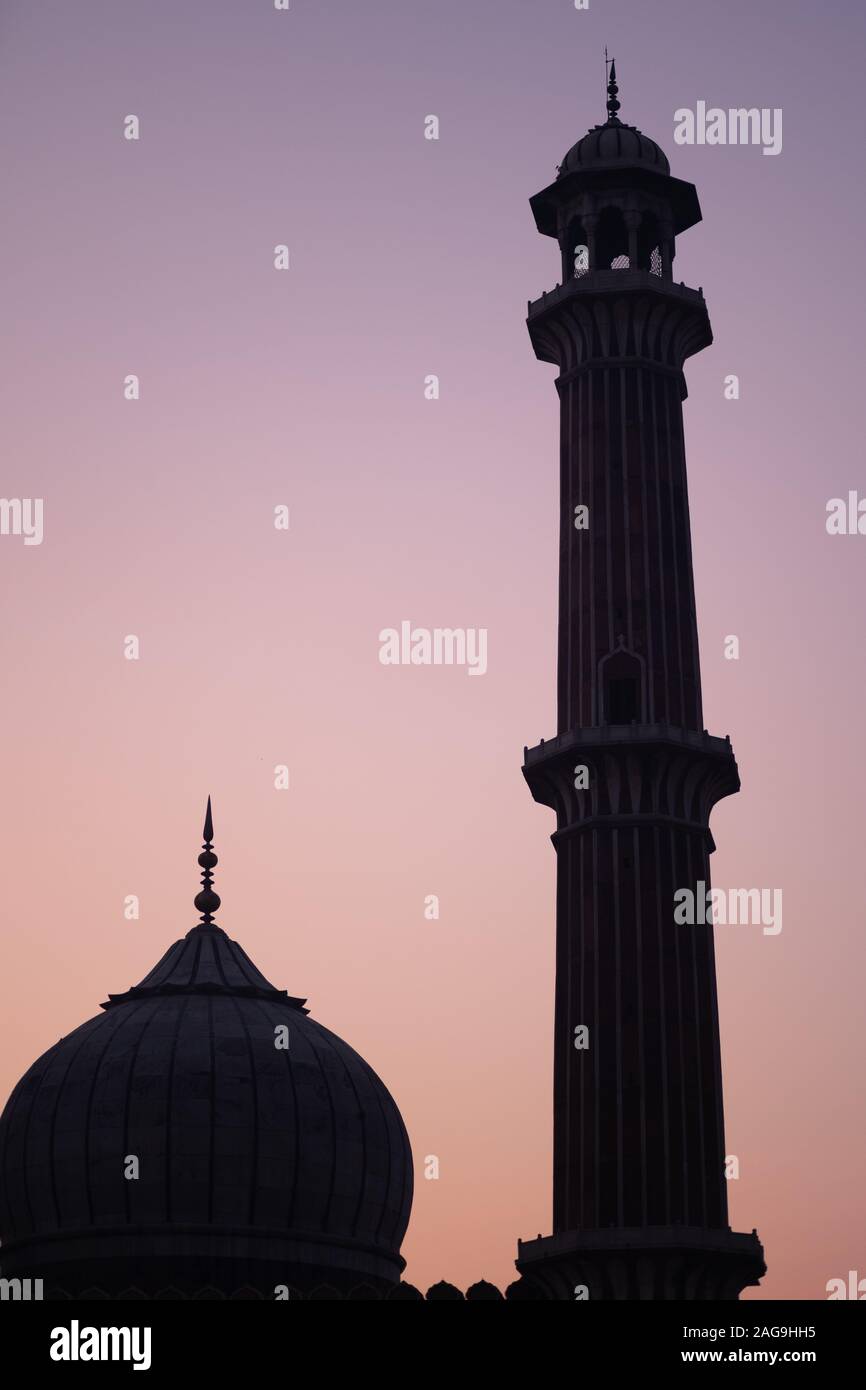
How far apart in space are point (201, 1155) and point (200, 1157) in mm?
57

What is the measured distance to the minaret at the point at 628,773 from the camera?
61.6m

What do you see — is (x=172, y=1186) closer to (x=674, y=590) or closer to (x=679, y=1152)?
(x=679, y=1152)

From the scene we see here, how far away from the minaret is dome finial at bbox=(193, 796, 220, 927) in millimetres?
11426

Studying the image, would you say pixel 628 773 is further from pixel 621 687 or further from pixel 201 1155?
pixel 201 1155

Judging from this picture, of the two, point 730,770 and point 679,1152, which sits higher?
point 730,770

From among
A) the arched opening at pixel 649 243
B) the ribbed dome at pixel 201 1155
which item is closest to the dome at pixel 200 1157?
the ribbed dome at pixel 201 1155

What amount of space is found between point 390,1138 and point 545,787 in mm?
10382

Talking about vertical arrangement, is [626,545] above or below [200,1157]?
above

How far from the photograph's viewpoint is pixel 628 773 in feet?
217

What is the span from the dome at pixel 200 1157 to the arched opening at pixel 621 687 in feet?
39.3

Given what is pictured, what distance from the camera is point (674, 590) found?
226 feet

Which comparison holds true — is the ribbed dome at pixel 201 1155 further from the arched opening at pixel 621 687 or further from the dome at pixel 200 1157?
the arched opening at pixel 621 687

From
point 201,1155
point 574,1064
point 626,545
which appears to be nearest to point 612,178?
point 626,545
